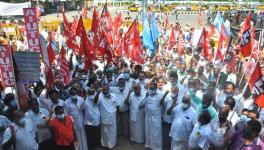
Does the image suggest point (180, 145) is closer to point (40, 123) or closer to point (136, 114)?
point (136, 114)

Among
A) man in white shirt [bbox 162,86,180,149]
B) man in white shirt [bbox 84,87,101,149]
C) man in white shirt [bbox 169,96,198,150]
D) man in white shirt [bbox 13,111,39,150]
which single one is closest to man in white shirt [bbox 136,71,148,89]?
man in white shirt [bbox 162,86,180,149]

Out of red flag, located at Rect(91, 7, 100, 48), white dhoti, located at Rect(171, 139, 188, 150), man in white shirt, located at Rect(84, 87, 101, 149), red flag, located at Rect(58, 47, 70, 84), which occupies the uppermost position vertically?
red flag, located at Rect(91, 7, 100, 48)

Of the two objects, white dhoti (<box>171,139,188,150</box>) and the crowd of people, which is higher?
the crowd of people

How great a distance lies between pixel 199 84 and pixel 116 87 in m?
2.07

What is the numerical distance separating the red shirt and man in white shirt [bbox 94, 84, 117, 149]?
143 centimetres

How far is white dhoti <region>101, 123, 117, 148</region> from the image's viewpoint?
754 centimetres

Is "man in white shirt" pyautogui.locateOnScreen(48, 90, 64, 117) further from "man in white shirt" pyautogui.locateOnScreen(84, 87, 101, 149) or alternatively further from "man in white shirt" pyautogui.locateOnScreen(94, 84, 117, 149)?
"man in white shirt" pyautogui.locateOnScreen(94, 84, 117, 149)

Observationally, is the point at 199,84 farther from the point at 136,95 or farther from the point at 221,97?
the point at 136,95

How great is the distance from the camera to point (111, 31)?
13.7 metres

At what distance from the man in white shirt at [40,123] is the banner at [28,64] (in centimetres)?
60

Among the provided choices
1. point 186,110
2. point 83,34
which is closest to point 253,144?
point 186,110

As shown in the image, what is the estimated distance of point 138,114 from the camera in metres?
7.62

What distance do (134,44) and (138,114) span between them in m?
3.10

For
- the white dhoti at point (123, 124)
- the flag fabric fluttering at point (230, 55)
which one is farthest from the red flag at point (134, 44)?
the flag fabric fluttering at point (230, 55)
